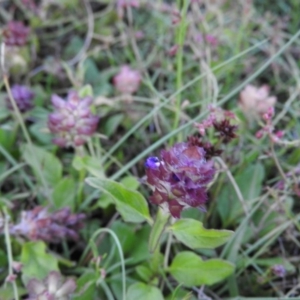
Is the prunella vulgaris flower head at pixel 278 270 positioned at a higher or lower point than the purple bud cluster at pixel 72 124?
lower

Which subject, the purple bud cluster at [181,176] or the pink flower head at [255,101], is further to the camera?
the pink flower head at [255,101]

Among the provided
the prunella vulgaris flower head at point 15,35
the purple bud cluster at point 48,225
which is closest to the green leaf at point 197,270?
the purple bud cluster at point 48,225

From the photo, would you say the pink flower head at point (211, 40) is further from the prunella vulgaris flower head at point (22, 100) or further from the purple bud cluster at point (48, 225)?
the purple bud cluster at point (48, 225)

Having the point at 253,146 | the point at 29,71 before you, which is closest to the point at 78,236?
the point at 253,146

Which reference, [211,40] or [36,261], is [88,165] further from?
[211,40]

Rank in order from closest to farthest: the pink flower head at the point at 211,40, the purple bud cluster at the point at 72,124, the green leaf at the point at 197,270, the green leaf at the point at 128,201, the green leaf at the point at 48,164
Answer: the green leaf at the point at 128,201 < the green leaf at the point at 197,270 < the purple bud cluster at the point at 72,124 < the green leaf at the point at 48,164 < the pink flower head at the point at 211,40

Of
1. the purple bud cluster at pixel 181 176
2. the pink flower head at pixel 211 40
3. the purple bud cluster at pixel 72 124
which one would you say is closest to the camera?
the purple bud cluster at pixel 181 176

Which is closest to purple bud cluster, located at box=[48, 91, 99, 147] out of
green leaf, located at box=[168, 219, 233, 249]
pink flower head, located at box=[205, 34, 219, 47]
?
green leaf, located at box=[168, 219, 233, 249]
